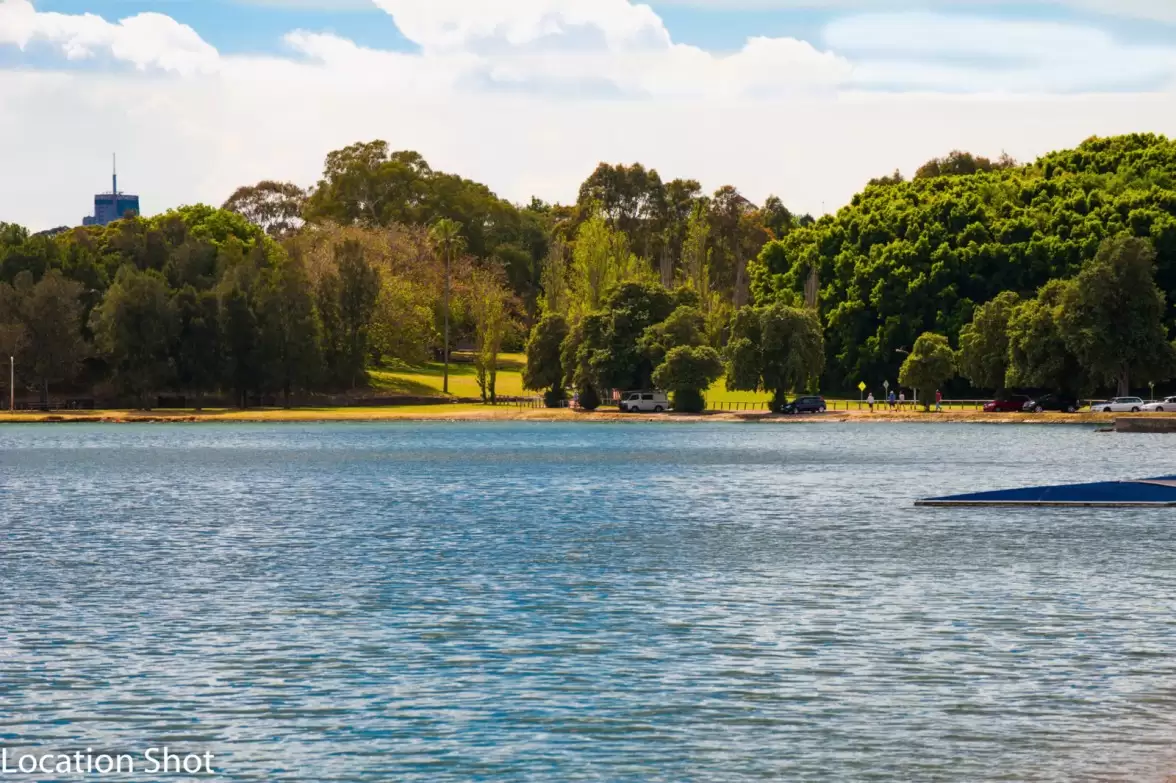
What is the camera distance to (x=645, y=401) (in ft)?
470

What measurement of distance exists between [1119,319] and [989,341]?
39.4 ft

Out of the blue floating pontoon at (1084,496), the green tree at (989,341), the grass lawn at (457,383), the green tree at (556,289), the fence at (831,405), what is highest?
the green tree at (556,289)

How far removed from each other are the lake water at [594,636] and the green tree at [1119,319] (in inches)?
2672

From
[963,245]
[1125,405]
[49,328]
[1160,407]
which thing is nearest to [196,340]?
[49,328]

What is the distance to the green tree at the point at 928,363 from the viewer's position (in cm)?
13262

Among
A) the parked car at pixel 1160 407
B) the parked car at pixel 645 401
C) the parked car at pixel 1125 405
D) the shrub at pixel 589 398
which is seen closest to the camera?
the parked car at pixel 1160 407

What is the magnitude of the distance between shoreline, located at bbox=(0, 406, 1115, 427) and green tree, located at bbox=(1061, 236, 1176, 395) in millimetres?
6131

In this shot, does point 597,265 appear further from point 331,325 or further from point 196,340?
point 196,340

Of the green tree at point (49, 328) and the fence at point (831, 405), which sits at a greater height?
the green tree at point (49, 328)

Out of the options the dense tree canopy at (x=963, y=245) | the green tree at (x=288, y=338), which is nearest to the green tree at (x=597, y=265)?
the dense tree canopy at (x=963, y=245)

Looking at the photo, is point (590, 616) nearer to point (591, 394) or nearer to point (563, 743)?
point (563, 743)

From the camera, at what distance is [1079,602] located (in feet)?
98.5

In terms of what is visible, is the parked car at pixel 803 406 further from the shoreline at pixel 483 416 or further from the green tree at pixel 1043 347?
the green tree at pixel 1043 347

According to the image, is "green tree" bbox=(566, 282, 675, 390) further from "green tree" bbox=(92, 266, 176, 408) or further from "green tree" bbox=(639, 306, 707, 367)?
"green tree" bbox=(92, 266, 176, 408)
